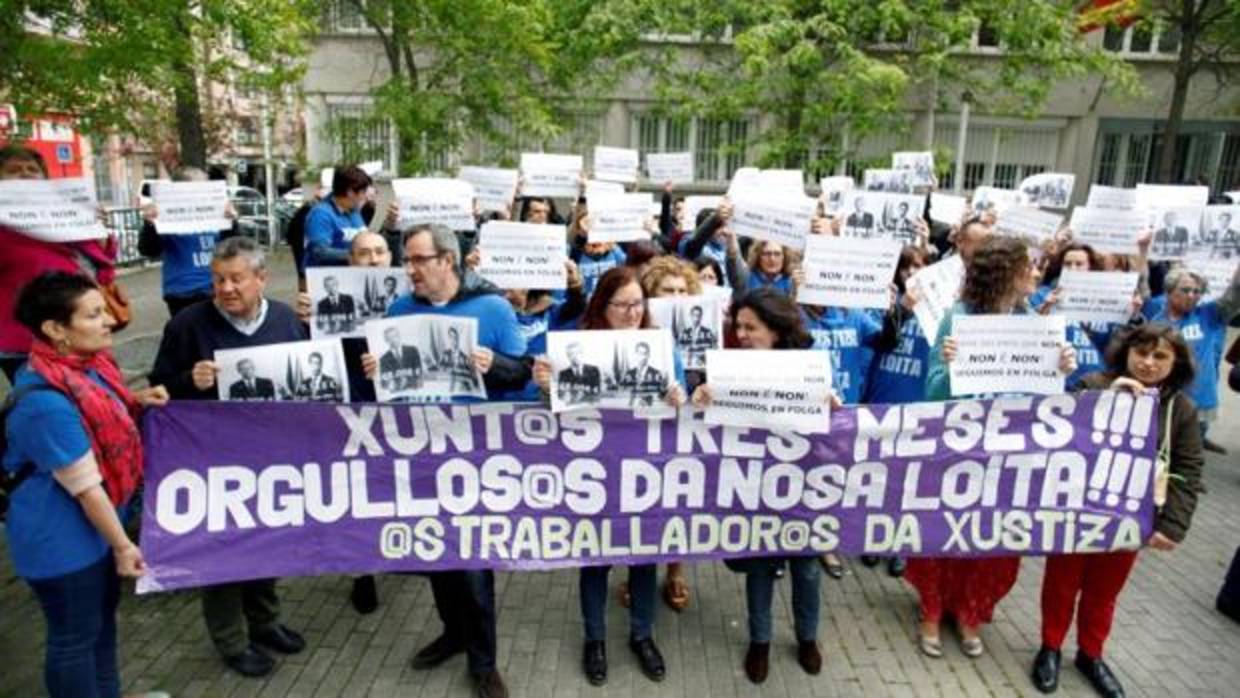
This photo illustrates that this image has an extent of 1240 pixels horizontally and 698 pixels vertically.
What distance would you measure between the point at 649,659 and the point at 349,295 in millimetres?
2476

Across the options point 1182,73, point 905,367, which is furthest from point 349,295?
point 1182,73

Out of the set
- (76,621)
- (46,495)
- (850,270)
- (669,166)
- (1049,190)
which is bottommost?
(76,621)

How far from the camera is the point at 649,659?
406 centimetres

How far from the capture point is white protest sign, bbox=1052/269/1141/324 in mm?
5152

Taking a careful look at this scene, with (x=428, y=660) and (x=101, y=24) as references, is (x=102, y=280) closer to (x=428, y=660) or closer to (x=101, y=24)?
(x=428, y=660)

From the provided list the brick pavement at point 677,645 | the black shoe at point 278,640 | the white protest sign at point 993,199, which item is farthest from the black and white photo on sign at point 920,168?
the black shoe at point 278,640

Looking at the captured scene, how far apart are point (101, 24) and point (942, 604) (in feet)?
27.8

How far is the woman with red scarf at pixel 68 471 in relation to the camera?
2898 mm

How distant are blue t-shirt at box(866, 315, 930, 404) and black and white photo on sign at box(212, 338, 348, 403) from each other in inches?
125

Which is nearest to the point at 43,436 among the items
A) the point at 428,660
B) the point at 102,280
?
the point at 428,660

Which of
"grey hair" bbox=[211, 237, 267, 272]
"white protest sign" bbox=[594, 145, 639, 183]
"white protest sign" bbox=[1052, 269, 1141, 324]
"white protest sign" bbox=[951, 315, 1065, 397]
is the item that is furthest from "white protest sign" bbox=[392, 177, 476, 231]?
"white protest sign" bbox=[1052, 269, 1141, 324]

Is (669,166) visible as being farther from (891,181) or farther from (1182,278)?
(1182,278)

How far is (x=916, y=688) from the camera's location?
403 centimetres

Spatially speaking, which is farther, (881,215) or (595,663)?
(881,215)
